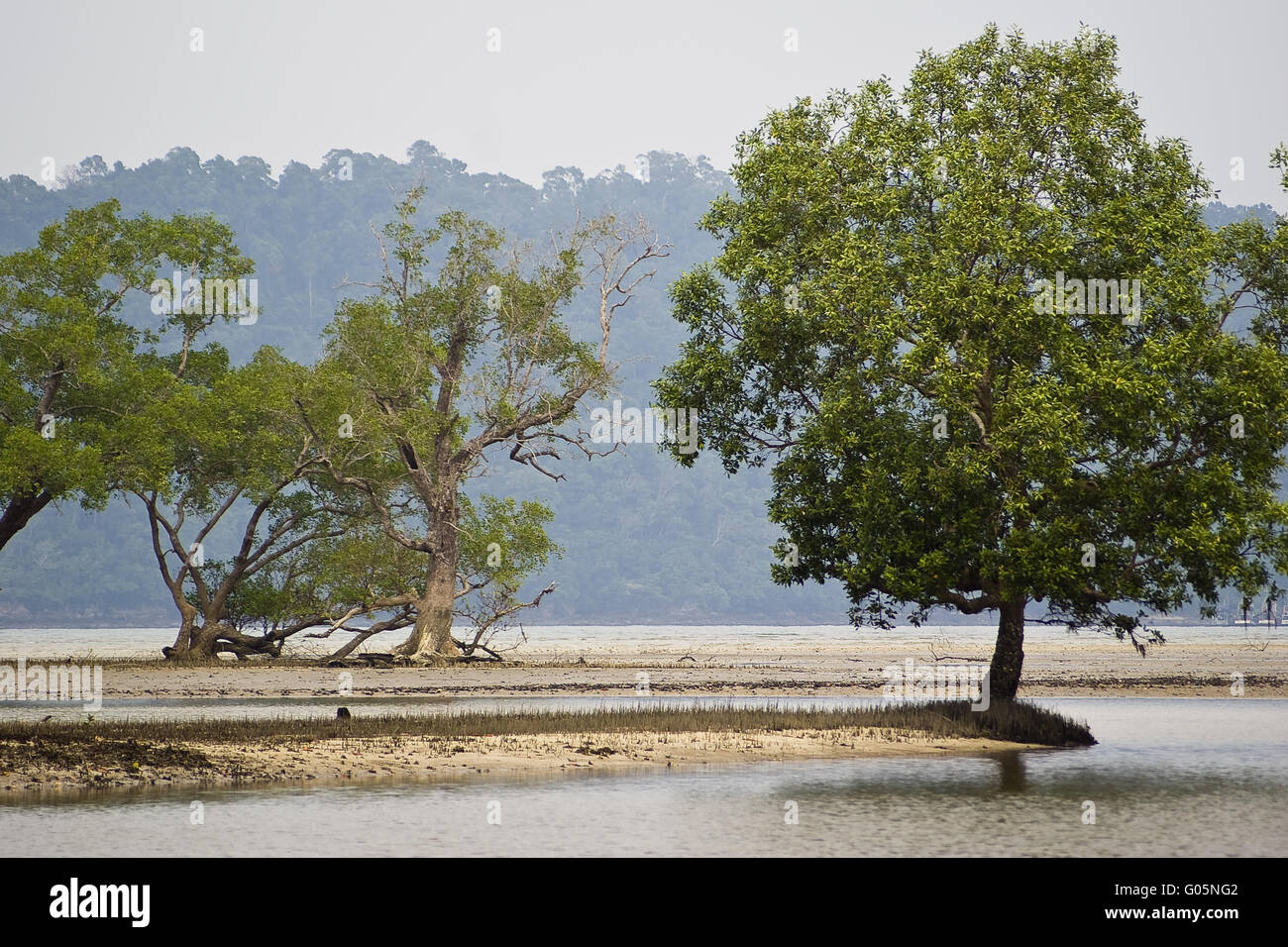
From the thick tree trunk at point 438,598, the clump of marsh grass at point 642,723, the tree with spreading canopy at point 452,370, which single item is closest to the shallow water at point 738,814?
the clump of marsh grass at point 642,723

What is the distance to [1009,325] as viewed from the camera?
1097 inches

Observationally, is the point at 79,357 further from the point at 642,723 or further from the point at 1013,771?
the point at 1013,771

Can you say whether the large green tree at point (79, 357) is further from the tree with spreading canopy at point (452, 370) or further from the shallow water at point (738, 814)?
the shallow water at point (738, 814)

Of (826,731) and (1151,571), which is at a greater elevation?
(1151,571)

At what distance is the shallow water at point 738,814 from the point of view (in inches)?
719

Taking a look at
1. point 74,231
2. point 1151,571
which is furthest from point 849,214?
point 74,231

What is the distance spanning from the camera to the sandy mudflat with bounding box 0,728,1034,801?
22594 mm

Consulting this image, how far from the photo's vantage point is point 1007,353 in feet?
93.7

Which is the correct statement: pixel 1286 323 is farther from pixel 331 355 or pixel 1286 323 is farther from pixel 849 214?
pixel 331 355

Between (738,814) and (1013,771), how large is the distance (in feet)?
25.4

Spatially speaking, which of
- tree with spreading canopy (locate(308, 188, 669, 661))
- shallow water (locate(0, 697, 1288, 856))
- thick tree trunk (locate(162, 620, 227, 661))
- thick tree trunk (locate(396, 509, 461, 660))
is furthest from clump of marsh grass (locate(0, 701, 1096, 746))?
thick tree trunk (locate(162, 620, 227, 661))

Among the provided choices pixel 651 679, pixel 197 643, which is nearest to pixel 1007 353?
pixel 651 679

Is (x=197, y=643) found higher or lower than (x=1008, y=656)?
lower
